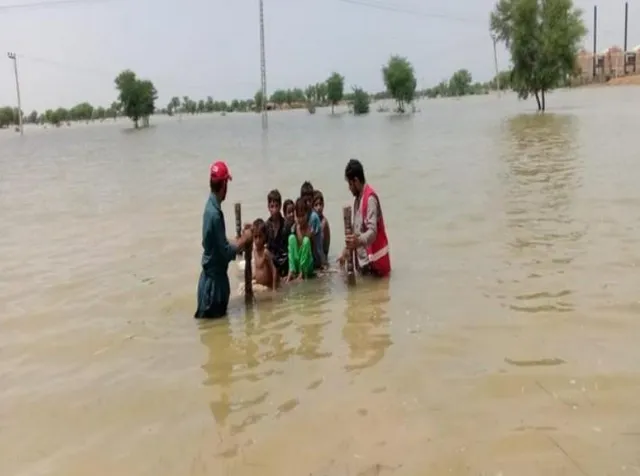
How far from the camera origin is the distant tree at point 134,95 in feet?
343

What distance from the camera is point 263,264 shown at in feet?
31.6

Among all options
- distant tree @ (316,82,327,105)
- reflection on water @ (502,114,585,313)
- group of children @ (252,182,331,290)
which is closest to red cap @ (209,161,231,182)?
group of children @ (252,182,331,290)

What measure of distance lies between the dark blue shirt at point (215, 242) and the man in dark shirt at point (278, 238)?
2125 millimetres

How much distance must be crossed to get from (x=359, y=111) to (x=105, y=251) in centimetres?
9468

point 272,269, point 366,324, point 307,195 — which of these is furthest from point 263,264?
point 366,324

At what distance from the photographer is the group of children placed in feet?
31.6

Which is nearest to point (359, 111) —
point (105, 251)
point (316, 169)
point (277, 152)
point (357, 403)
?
point (277, 152)

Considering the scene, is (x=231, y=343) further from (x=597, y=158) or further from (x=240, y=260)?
(x=597, y=158)

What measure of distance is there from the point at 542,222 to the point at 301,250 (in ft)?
18.7

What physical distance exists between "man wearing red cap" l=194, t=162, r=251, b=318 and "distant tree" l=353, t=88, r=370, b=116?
99313 mm

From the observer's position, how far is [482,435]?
17.8ft

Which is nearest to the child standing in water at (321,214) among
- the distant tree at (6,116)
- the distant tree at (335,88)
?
the distant tree at (335,88)

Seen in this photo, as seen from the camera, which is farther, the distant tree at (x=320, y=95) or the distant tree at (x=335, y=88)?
the distant tree at (x=320, y=95)

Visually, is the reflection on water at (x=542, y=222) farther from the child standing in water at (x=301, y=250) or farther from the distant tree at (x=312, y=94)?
the distant tree at (x=312, y=94)
